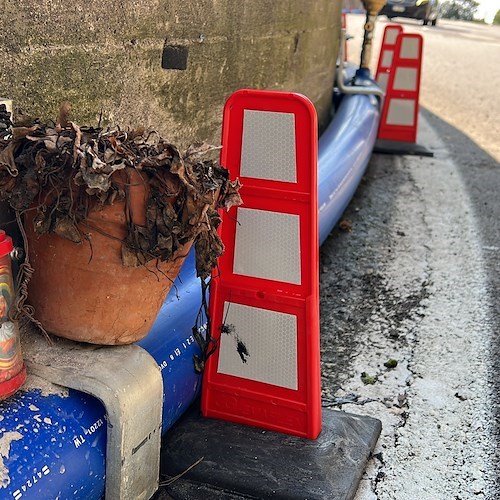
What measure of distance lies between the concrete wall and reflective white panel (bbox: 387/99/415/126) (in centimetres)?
272

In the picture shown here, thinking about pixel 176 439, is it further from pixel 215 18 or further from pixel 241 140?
pixel 215 18

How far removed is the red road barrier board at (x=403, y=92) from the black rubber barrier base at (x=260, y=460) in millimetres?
5426

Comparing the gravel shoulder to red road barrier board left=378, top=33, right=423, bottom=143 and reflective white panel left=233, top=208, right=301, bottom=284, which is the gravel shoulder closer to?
reflective white panel left=233, top=208, right=301, bottom=284

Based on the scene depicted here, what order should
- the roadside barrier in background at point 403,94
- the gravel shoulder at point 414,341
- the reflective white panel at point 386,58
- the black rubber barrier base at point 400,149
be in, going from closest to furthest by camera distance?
the gravel shoulder at point 414,341 < the black rubber barrier base at point 400,149 < the roadside barrier in background at point 403,94 < the reflective white panel at point 386,58

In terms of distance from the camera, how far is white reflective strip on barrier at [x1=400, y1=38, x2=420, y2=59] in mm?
7340

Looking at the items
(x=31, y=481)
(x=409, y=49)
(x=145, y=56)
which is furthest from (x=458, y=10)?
(x=31, y=481)

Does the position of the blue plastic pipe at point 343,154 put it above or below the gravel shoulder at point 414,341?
above

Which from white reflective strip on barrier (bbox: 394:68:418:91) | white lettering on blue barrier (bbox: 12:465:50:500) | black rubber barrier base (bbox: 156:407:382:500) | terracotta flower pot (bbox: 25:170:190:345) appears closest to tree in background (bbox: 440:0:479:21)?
white reflective strip on barrier (bbox: 394:68:418:91)

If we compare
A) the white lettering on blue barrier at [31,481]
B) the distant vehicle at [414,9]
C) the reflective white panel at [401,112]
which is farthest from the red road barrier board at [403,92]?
the distant vehicle at [414,9]

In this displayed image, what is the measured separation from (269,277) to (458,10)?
37803mm

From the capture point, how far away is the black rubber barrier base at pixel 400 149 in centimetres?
696

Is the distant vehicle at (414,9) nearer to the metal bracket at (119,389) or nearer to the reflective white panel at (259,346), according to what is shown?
the reflective white panel at (259,346)

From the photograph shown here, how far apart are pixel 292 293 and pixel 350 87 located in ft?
16.8

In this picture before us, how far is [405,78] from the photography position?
7395 millimetres
